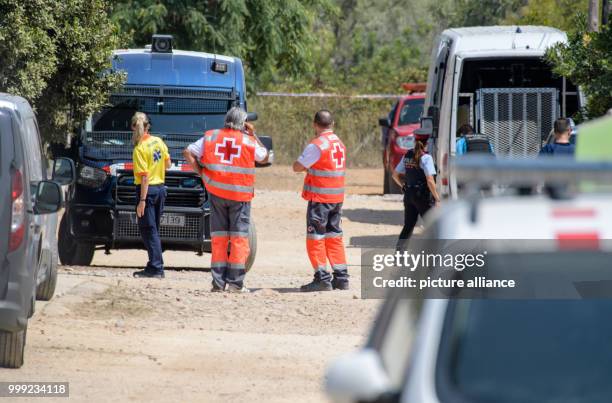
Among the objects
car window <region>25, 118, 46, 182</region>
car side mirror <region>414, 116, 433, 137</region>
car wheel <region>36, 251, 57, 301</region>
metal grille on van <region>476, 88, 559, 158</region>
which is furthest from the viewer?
metal grille on van <region>476, 88, 559, 158</region>

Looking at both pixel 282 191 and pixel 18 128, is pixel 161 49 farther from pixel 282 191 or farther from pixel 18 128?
pixel 282 191

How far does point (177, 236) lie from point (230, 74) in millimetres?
2007

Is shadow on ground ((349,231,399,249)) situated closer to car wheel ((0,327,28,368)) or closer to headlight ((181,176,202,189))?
headlight ((181,176,202,189))

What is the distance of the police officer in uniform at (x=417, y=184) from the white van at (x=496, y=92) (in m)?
0.15

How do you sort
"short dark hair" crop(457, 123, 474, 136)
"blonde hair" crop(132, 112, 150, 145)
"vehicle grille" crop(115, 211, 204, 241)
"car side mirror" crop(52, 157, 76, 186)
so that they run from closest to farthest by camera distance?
"car side mirror" crop(52, 157, 76, 186), "blonde hair" crop(132, 112, 150, 145), "vehicle grille" crop(115, 211, 204, 241), "short dark hair" crop(457, 123, 474, 136)

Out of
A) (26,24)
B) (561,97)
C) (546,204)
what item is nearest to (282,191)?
(561,97)

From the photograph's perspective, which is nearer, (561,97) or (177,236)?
(177,236)

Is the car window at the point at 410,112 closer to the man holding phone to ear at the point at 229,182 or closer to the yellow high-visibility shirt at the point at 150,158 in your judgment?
the yellow high-visibility shirt at the point at 150,158

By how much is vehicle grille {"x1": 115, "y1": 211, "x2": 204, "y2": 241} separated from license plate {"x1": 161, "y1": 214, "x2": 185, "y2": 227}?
0.11 feet

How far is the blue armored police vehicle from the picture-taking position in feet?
46.7

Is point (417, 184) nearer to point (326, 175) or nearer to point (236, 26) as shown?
point (326, 175)

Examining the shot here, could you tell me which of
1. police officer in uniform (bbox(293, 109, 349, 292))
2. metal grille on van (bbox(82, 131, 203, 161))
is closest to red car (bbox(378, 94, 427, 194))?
metal grille on van (bbox(82, 131, 203, 161))

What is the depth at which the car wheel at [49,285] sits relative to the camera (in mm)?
10281

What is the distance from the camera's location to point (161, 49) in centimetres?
1500
